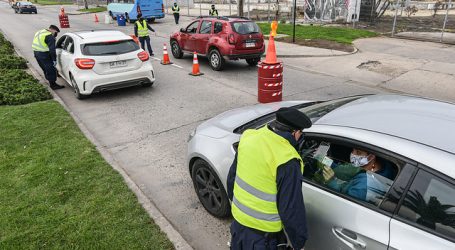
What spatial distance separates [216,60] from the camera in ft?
39.3

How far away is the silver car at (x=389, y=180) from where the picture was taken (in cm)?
229

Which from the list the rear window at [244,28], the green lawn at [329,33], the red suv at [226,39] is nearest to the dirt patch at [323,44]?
the green lawn at [329,33]

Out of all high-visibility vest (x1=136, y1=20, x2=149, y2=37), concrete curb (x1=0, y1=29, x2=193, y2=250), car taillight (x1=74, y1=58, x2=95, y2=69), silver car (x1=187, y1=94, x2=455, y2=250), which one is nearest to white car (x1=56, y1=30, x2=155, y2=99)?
car taillight (x1=74, y1=58, x2=95, y2=69)

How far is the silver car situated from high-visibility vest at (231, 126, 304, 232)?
0.48 meters

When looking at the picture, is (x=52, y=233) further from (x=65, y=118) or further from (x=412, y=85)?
Answer: (x=412, y=85)

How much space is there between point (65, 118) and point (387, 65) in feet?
33.6

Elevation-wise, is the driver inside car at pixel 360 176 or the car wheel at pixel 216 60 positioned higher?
the driver inside car at pixel 360 176

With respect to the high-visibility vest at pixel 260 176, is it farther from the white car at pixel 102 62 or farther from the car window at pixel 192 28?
the car window at pixel 192 28

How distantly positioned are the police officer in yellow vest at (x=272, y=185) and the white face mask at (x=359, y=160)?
0.61 metres

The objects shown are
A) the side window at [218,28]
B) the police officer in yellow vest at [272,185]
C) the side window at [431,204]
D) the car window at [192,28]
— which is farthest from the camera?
the car window at [192,28]

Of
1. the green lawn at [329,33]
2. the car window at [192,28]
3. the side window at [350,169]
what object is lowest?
the green lawn at [329,33]

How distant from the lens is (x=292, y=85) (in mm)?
10242

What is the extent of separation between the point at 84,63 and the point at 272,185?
7.43m

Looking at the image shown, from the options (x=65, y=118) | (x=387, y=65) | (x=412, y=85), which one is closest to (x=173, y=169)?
(x=65, y=118)
